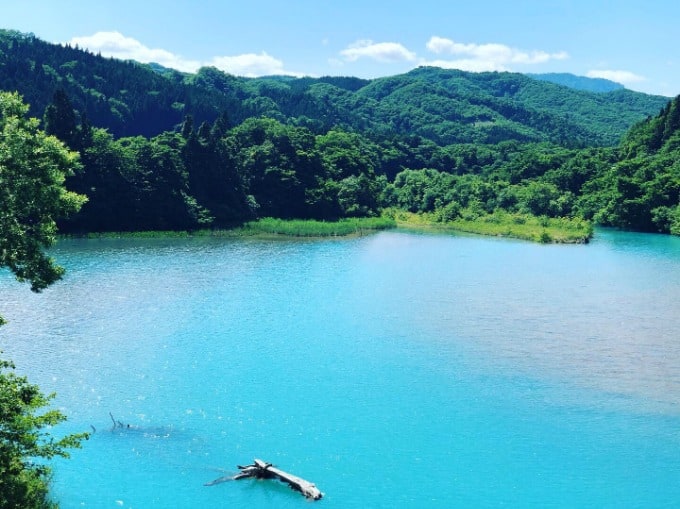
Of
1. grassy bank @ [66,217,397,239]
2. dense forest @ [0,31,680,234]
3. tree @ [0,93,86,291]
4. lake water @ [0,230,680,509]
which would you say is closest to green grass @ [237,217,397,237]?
grassy bank @ [66,217,397,239]

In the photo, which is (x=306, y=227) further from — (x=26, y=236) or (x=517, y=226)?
(x=26, y=236)

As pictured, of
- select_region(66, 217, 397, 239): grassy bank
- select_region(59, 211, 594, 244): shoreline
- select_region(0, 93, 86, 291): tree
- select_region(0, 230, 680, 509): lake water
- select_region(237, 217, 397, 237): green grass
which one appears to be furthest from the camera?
select_region(237, 217, 397, 237): green grass

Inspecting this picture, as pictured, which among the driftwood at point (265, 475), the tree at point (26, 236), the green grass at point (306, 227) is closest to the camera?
the tree at point (26, 236)

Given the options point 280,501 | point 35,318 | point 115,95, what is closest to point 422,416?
point 280,501

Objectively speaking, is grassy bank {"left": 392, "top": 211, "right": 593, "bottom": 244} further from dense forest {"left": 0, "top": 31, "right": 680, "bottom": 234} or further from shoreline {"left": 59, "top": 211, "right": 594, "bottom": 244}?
dense forest {"left": 0, "top": 31, "right": 680, "bottom": 234}

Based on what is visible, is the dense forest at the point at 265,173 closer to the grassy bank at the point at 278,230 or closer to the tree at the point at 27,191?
the grassy bank at the point at 278,230

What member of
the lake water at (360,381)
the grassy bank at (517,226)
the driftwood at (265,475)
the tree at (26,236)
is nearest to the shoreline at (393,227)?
the grassy bank at (517,226)
